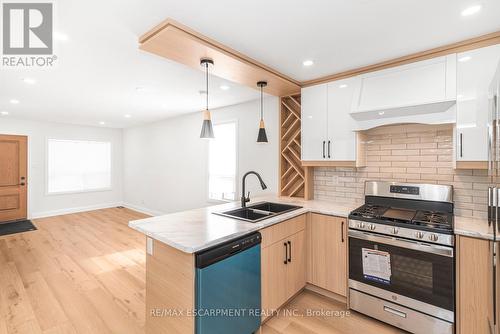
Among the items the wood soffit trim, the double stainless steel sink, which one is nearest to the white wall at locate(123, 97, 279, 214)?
the double stainless steel sink

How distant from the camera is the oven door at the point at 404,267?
1.88 meters

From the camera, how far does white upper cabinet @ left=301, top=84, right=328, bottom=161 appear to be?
2930 millimetres

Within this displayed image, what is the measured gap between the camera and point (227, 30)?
6.18 ft

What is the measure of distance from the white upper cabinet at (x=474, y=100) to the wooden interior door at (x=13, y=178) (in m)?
8.51

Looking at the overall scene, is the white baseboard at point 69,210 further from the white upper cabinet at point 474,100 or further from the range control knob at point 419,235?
the white upper cabinet at point 474,100

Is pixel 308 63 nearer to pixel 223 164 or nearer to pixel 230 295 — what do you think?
pixel 230 295

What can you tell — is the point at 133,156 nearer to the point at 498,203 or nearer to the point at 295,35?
the point at 295,35

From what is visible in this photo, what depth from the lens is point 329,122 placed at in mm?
2877

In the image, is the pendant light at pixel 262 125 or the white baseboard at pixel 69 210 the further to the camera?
the white baseboard at pixel 69 210

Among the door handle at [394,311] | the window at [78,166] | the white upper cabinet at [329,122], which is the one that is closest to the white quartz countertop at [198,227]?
the white upper cabinet at [329,122]

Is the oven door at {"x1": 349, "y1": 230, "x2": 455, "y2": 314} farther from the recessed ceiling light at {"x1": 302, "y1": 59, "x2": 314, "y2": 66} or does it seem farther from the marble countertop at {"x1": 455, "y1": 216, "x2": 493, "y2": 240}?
the recessed ceiling light at {"x1": 302, "y1": 59, "x2": 314, "y2": 66}

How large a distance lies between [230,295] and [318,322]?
3.49 ft

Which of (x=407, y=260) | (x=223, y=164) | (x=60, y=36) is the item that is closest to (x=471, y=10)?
(x=407, y=260)

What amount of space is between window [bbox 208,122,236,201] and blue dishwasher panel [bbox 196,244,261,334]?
2495 millimetres
